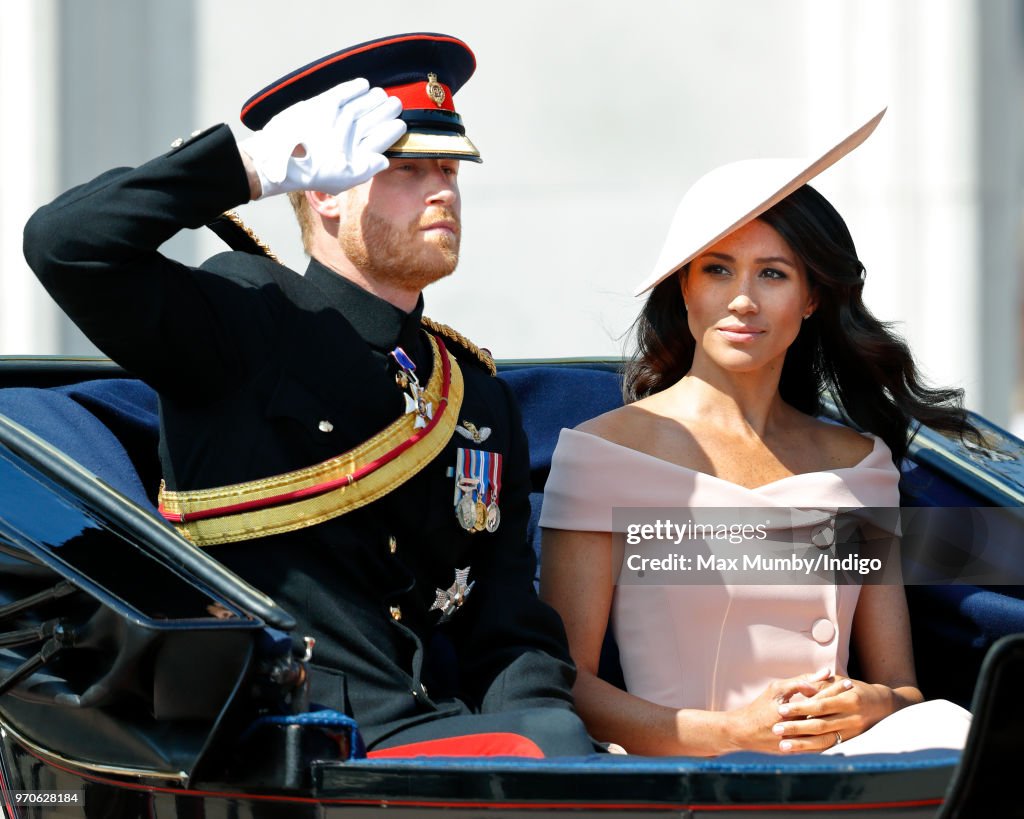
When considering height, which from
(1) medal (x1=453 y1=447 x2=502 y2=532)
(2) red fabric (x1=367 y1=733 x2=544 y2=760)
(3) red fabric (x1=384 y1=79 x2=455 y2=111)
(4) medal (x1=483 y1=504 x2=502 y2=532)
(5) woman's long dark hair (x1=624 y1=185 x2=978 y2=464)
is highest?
(3) red fabric (x1=384 y1=79 x2=455 y2=111)

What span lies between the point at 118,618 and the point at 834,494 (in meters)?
1.30

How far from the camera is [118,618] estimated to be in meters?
1.94

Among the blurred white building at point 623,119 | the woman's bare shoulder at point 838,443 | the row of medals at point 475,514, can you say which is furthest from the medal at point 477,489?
the blurred white building at point 623,119

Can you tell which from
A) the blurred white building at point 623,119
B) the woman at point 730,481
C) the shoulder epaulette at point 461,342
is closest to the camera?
the woman at point 730,481

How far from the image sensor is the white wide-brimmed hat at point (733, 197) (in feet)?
8.63

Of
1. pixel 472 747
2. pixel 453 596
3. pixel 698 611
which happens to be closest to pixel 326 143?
pixel 453 596

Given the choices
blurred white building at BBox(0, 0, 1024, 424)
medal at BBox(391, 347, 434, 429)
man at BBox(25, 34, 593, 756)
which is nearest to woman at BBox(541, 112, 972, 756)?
man at BBox(25, 34, 593, 756)

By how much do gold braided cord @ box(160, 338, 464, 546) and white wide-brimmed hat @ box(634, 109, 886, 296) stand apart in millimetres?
598

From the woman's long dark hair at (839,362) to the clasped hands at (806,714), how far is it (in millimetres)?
631

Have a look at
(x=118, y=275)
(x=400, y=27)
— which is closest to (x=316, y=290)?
(x=118, y=275)

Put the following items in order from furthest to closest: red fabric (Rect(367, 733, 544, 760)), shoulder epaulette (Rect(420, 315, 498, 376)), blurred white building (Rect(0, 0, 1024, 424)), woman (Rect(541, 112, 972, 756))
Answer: blurred white building (Rect(0, 0, 1024, 424)), shoulder epaulette (Rect(420, 315, 498, 376)), woman (Rect(541, 112, 972, 756)), red fabric (Rect(367, 733, 544, 760))

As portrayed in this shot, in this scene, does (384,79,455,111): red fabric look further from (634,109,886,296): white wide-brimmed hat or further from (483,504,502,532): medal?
(483,504,502,532): medal

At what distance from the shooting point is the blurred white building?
5.10 metres

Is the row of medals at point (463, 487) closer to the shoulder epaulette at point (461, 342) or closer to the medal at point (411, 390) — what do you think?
the medal at point (411, 390)
